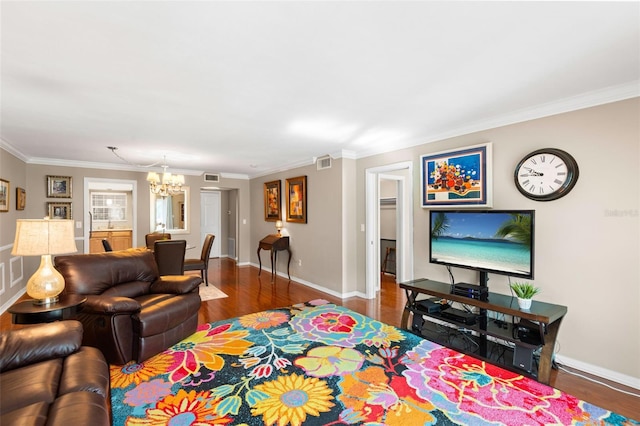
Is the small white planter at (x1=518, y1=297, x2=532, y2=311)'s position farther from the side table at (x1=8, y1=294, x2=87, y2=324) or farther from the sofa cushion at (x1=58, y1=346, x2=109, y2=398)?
the side table at (x1=8, y1=294, x2=87, y2=324)

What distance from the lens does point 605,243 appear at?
257 cm

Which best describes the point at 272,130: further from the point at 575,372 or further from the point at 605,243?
the point at 575,372

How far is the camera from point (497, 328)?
2896mm

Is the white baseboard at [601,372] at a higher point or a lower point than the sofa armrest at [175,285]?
lower

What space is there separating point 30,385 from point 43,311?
3.39 feet

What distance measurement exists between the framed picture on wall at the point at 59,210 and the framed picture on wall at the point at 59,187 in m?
0.17

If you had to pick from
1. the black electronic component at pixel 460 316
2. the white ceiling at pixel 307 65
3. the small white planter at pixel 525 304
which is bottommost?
the black electronic component at pixel 460 316

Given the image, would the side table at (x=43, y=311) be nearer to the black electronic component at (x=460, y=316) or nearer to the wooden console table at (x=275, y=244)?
the black electronic component at (x=460, y=316)

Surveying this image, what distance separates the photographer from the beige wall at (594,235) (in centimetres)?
245

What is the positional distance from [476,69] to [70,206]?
6.92 m

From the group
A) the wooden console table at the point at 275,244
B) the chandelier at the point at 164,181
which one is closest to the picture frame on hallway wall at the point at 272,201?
the wooden console table at the point at 275,244

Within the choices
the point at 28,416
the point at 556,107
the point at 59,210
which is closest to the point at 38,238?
the point at 28,416

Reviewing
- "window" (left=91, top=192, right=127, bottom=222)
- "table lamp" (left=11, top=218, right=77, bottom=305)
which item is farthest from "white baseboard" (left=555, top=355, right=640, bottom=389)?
"window" (left=91, top=192, right=127, bottom=222)

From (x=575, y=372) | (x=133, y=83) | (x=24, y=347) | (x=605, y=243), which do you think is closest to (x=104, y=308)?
(x=24, y=347)
